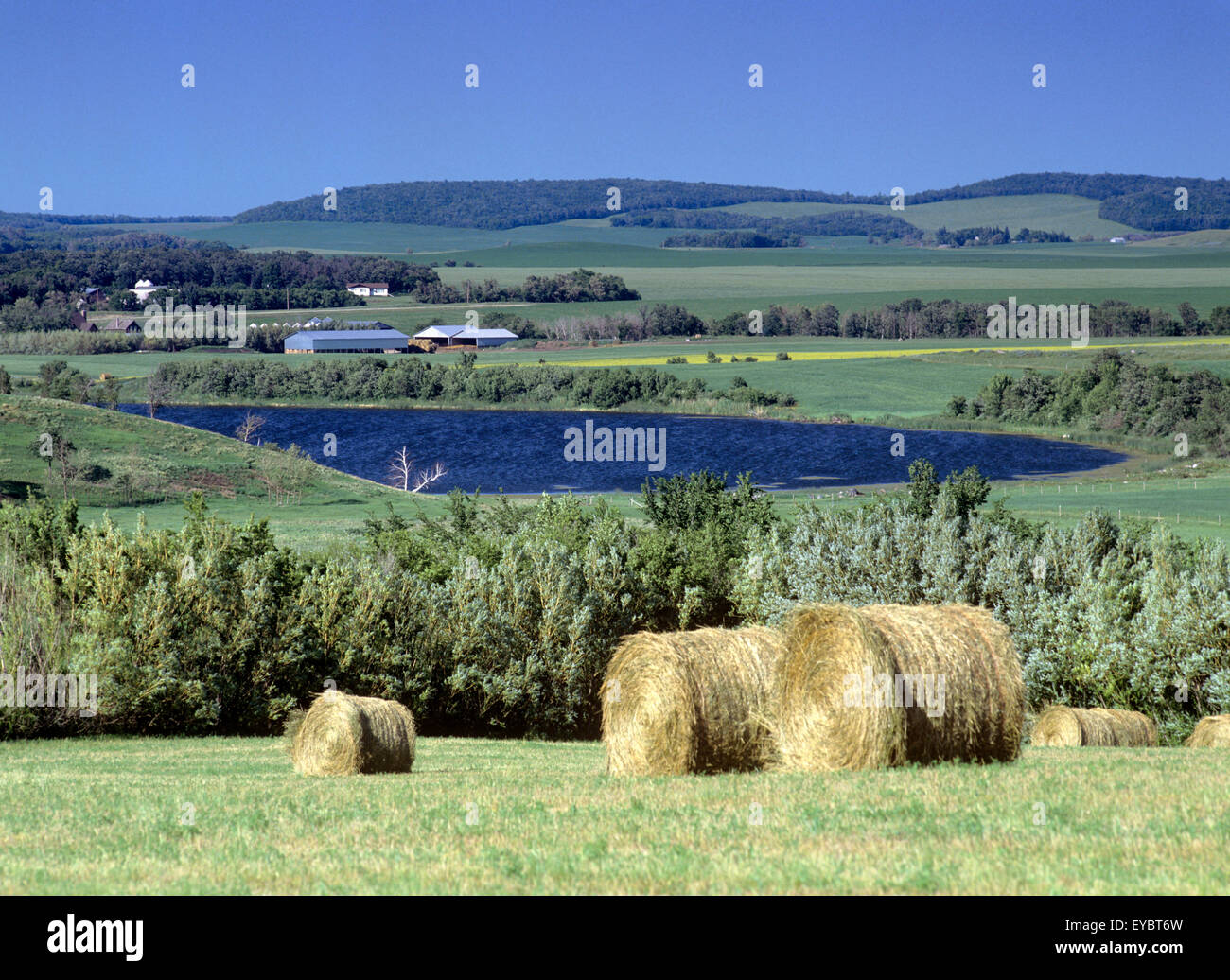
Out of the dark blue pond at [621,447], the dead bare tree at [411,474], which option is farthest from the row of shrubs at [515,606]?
the dead bare tree at [411,474]

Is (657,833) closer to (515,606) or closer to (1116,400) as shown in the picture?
(515,606)

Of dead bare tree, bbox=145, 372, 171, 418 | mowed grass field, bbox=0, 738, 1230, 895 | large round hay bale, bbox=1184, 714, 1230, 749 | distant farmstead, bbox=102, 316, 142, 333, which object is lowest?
large round hay bale, bbox=1184, 714, 1230, 749

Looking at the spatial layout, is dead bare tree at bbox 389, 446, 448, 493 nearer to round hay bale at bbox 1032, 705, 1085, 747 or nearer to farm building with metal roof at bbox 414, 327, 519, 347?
round hay bale at bbox 1032, 705, 1085, 747

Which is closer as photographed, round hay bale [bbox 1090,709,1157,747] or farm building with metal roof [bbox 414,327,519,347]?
round hay bale [bbox 1090,709,1157,747]

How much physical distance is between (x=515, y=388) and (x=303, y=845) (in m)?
127

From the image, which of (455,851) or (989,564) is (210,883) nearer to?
(455,851)

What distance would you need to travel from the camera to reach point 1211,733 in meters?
20.8

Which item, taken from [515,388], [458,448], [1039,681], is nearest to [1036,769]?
[1039,681]

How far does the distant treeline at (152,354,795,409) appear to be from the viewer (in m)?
131

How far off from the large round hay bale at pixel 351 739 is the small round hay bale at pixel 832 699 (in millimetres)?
5750

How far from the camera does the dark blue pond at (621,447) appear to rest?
94.2m

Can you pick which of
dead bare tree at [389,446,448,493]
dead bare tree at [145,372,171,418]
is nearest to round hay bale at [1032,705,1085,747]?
dead bare tree at [389,446,448,493]

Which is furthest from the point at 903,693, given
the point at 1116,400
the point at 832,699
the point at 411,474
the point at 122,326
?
the point at 122,326

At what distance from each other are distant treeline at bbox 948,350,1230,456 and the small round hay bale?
91.4 metres
